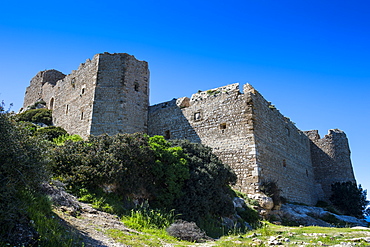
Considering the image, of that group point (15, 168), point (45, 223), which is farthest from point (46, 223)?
point (15, 168)

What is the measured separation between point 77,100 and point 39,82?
1530cm

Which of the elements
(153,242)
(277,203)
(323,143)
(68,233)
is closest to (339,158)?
(323,143)

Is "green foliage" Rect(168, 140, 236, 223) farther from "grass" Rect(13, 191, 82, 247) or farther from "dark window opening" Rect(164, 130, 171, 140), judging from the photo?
"dark window opening" Rect(164, 130, 171, 140)

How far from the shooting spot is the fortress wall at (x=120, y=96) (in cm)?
1850

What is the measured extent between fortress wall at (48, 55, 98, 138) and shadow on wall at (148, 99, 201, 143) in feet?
13.2

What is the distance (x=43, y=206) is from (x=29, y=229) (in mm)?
1293

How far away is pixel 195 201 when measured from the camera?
10.4 metres

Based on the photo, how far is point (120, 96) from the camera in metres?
19.0

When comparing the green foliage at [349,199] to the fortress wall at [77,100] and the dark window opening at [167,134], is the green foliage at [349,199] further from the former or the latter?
the fortress wall at [77,100]

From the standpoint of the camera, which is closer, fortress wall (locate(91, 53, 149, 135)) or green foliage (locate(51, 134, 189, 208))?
green foliage (locate(51, 134, 189, 208))

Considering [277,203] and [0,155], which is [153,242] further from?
[277,203]

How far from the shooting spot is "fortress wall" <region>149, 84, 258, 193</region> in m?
15.4

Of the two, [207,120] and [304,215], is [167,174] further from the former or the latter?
[304,215]

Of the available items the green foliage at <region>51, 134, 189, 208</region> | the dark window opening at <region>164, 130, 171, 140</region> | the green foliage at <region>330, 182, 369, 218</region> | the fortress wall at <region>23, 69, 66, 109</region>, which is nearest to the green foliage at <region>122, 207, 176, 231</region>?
the green foliage at <region>51, 134, 189, 208</region>
